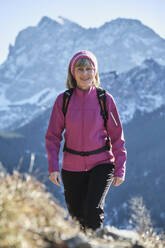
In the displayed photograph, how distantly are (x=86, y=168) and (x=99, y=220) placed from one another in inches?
A: 36.8

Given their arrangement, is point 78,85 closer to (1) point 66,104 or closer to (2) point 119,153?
(1) point 66,104

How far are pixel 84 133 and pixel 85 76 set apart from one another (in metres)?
1.05

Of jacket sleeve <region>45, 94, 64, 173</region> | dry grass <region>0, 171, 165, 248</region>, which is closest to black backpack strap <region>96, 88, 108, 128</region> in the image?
jacket sleeve <region>45, 94, 64, 173</region>

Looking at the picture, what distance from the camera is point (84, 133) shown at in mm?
5809

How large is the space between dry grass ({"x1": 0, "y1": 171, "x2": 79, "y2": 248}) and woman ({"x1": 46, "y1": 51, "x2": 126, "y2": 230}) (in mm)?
2075

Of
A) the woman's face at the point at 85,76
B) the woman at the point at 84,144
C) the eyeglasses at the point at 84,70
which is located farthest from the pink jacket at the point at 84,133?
the eyeglasses at the point at 84,70

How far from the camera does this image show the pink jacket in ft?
19.1

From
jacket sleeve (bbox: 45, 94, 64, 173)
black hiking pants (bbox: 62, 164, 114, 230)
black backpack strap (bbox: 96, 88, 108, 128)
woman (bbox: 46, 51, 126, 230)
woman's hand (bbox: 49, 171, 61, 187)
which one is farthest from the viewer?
jacket sleeve (bbox: 45, 94, 64, 173)

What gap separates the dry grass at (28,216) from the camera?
2.72m

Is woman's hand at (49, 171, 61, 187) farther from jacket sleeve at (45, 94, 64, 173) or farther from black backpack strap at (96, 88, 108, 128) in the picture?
black backpack strap at (96, 88, 108, 128)

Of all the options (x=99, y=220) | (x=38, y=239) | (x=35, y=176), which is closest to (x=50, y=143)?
(x=99, y=220)

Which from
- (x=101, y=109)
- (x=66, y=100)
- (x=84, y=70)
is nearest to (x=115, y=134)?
(x=101, y=109)

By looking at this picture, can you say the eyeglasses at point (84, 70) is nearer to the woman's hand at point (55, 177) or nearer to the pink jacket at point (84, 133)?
the pink jacket at point (84, 133)

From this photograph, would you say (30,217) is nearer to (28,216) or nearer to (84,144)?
(28,216)
